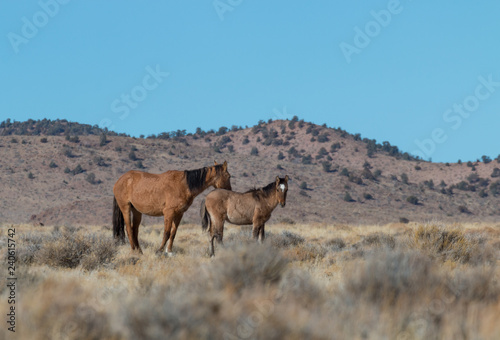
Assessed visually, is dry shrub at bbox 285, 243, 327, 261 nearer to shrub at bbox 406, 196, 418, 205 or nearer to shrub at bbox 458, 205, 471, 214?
shrub at bbox 406, 196, 418, 205

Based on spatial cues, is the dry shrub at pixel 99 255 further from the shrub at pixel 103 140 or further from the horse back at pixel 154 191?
the shrub at pixel 103 140

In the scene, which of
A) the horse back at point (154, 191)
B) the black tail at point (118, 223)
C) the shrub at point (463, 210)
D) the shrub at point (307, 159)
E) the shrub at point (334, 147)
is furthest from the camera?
the shrub at point (334, 147)

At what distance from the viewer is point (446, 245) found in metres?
12.5

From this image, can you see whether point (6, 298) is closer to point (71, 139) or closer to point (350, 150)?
point (71, 139)

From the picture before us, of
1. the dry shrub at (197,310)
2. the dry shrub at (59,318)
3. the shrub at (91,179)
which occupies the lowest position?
the dry shrub at (59,318)

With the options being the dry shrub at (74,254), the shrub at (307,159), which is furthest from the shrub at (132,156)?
the dry shrub at (74,254)

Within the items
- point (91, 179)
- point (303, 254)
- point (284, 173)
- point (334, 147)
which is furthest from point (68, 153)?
point (303, 254)

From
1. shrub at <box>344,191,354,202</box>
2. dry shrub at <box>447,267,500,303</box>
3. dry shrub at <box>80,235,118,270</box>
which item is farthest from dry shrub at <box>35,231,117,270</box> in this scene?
shrub at <box>344,191,354,202</box>

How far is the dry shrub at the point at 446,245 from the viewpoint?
11961mm

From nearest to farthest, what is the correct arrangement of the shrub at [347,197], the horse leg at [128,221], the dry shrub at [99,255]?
1. the dry shrub at [99,255]
2. the horse leg at [128,221]
3. the shrub at [347,197]

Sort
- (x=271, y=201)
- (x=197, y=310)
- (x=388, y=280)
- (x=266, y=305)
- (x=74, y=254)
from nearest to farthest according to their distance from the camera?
(x=197, y=310) → (x=266, y=305) → (x=388, y=280) → (x=74, y=254) → (x=271, y=201)

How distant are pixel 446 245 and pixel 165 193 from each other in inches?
261

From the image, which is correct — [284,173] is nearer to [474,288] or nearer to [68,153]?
[68,153]

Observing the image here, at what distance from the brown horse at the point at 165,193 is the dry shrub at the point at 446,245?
499cm
